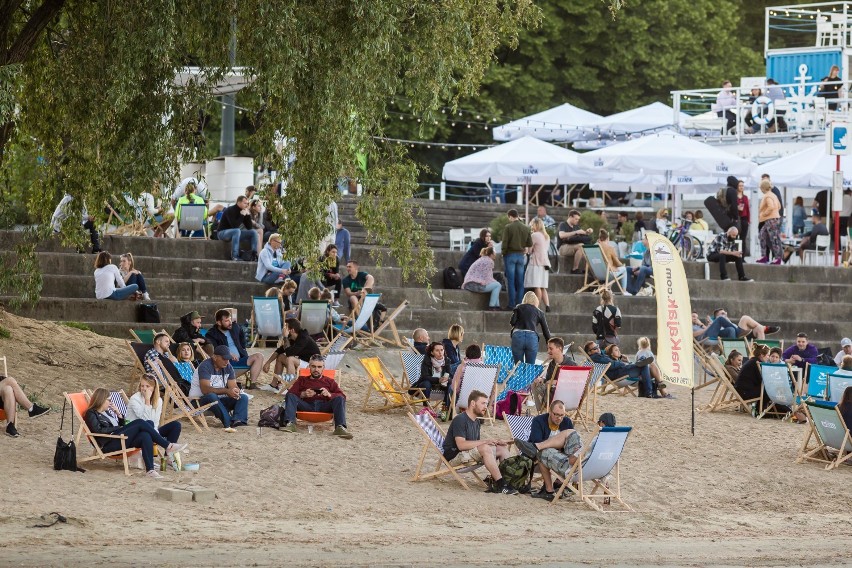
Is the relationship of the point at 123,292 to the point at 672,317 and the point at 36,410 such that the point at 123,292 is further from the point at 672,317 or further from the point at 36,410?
the point at 672,317

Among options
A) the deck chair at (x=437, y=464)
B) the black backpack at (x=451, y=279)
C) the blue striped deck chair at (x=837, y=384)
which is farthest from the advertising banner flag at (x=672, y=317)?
the black backpack at (x=451, y=279)

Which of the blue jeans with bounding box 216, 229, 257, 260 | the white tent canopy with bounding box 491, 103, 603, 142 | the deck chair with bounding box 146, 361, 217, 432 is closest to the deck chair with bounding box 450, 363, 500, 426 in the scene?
the deck chair with bounding box 146, 361, 217, 432

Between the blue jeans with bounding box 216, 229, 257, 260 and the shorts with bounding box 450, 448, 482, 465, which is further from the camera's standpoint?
the blue jeans with bounding box 216, 229, 257, 260

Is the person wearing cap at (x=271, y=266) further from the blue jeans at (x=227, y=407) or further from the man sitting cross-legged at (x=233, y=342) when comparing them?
the blue jeans at (x=227, y=407)

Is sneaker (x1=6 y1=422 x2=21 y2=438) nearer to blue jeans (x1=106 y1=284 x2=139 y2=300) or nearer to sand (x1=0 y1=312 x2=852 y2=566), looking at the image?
sand (x1=0 y1=312 x2=852 y2=566)

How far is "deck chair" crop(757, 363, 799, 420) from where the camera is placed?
19.0 meters

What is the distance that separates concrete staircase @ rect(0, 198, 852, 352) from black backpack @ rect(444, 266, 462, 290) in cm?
14

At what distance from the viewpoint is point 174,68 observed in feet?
47.4

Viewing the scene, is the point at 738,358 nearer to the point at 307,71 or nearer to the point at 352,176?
the point at 352,176

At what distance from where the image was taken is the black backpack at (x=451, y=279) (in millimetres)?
23703

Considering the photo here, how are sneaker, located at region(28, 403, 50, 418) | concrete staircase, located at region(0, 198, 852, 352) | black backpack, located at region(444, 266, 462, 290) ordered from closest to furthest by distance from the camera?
sneaker, located at region(28, 403, 50, 418) → concrete staircase, located at region(0, 198, 852, 352) → black backpack, located at region(444, 266, 462, 290)

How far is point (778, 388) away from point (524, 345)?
10.3ft

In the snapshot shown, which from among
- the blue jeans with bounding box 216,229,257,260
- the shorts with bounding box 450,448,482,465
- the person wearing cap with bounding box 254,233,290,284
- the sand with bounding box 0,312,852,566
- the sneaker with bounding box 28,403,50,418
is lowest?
the sand with bounding box 0,312,852,566

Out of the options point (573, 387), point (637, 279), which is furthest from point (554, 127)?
point (573, 387)
